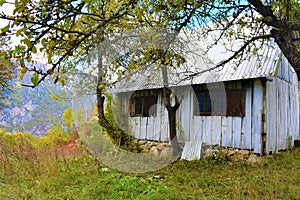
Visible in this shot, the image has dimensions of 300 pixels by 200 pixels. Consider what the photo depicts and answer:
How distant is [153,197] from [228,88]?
4.92m

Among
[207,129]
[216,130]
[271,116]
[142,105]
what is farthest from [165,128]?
[271,116]

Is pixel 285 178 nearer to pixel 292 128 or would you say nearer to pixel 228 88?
pixel 228 88

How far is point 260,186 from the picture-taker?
169 inches

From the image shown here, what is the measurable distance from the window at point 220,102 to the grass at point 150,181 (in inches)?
61.3

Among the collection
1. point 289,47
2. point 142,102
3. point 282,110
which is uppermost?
point 289,47

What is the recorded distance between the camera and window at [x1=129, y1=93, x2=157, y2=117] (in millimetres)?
10455

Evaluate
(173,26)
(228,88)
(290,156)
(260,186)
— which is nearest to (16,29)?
(173,26)

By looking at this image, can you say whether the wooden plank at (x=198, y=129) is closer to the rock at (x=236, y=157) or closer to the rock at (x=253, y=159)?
the rock at (x=236, y=157)

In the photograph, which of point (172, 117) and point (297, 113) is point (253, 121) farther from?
point (297, 113)

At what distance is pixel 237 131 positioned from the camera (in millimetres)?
7676

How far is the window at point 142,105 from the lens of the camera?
10.5 metres

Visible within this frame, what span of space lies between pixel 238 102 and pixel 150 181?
12.8ft

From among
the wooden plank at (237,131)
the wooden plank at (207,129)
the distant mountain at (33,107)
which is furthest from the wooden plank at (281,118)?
the distant mountain at (33,107)

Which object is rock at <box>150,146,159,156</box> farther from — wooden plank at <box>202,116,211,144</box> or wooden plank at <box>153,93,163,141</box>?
wooden plank at <box>202,116,211,144</box>
